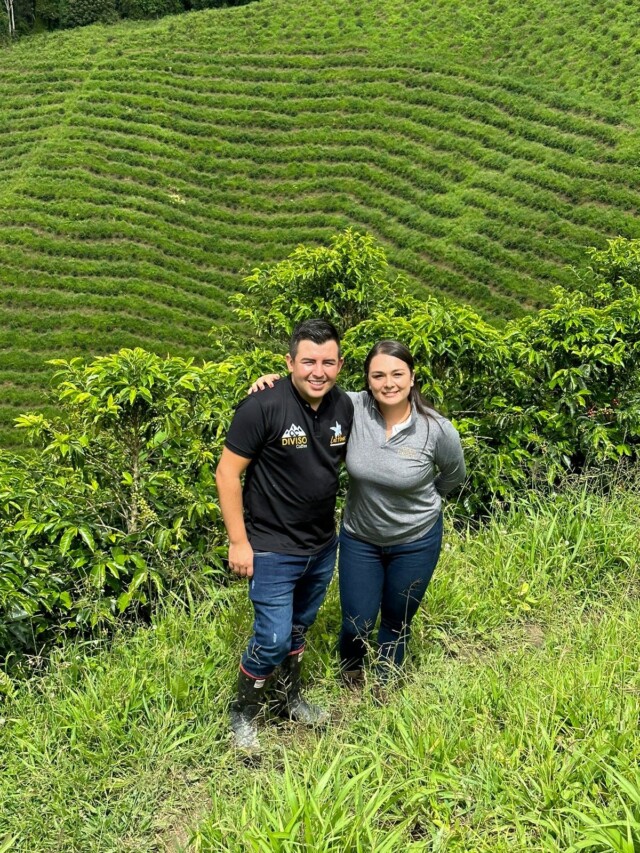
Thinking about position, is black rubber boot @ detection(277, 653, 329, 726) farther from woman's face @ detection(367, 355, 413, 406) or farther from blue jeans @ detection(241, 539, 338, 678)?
woman's face @ detection(367, 355, 413, 406)

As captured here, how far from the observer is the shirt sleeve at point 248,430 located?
231 centimetres

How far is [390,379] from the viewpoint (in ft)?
8.00

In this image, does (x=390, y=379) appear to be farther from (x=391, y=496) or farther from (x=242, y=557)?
(x=242, y=557)

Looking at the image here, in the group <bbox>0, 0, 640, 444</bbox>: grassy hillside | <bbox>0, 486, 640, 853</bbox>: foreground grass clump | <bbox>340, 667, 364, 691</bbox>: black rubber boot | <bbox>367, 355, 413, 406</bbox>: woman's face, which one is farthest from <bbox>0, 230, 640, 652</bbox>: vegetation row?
<bbox>0, 0, 640, 444</bbox>: grassy hillside

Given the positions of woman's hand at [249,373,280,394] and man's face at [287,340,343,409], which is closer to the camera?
man's face at [287,340,343,409]

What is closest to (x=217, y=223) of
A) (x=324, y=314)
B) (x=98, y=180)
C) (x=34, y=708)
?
(x=98, y=180)

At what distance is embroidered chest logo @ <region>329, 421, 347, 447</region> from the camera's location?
2.47 meters

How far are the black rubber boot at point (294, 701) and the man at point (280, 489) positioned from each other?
144mm

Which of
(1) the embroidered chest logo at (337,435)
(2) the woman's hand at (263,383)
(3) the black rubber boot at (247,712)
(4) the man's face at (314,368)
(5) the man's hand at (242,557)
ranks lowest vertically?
(3) the black rubber boot at (247,712)

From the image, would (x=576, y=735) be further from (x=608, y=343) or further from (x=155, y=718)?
(x=608, y=343)

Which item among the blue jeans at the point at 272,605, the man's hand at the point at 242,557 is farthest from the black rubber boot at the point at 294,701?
the man's hand at the point at 242,557

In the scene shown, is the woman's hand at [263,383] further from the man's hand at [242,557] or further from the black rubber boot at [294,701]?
the black rubber boot at [294,701]

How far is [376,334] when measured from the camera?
432cm

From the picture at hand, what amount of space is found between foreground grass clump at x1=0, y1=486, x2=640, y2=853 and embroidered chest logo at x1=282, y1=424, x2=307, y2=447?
0.98 m
